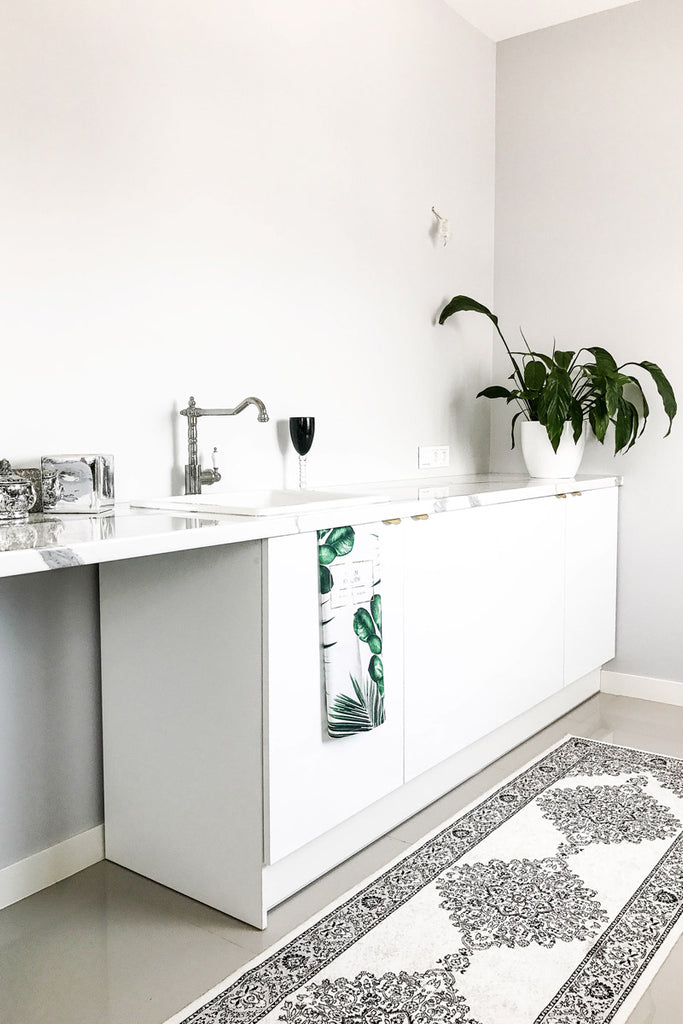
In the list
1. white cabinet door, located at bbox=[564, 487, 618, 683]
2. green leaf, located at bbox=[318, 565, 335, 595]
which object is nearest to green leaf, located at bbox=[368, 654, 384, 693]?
green leaf, located at bbox=[318, 565, 335, 595]

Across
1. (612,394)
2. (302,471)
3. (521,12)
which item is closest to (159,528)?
(302,471)

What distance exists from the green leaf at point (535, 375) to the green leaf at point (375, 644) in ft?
5.10

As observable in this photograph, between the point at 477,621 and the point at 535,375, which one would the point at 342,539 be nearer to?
the point at 477,621

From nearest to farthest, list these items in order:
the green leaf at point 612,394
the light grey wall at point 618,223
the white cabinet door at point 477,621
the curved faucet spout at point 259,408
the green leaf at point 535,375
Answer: the curved faucet spout at point 259,408, the white cabinet door at point 477,621, the green leaf at point 612,394, the green leaf at point 535,375, the light grey wall at point 618,223

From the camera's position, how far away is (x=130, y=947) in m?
1.85

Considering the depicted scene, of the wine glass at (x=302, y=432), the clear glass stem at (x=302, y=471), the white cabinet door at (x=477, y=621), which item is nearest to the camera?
the white cabinet door at (x=477, y=621)

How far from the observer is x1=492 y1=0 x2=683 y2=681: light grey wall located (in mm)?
3434

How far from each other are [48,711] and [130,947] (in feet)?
1.83

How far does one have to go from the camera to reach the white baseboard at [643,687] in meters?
3.52

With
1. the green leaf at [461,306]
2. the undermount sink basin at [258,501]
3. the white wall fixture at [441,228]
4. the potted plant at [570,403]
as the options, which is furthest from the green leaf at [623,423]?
the undermount sink basin at [258,501]

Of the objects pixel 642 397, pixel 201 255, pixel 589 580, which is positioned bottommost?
pixel 589 580

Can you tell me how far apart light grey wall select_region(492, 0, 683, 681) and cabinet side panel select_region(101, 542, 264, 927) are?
86.0 inches

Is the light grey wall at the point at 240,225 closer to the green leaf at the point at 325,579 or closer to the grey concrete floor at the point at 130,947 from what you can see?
the green leaf at the point at 325,579

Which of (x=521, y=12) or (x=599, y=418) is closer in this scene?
(x=599, y=418)
